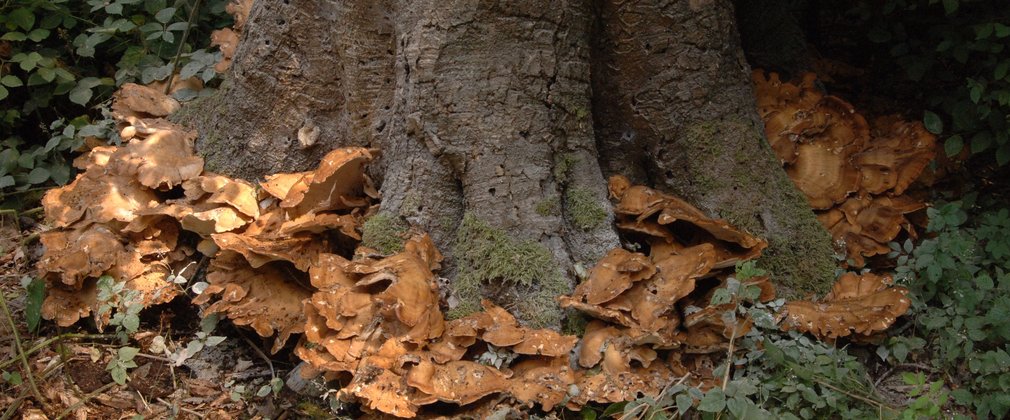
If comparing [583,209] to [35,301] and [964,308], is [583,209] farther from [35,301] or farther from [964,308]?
[35,301]

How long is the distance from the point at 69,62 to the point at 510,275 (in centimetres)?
508

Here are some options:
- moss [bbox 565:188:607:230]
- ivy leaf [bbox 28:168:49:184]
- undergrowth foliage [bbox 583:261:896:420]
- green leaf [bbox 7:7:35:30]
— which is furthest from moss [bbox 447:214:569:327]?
green leaf [bbox 7:7:35:30]

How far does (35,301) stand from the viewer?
468cm

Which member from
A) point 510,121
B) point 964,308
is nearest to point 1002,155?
point 964,308

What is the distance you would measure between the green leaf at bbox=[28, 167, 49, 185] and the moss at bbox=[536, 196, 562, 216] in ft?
13.7

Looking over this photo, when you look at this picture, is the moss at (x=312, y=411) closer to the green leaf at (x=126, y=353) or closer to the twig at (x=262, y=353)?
the twig at (x=262, y=353)

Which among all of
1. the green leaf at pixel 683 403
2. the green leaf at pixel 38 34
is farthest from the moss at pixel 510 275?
the green leaf at pixel 38 34

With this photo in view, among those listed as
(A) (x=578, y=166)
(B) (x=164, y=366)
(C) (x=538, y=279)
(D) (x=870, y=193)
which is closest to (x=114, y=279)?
(B) (x=164, y=366)

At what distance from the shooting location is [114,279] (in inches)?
186

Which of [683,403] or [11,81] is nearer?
[683,403]

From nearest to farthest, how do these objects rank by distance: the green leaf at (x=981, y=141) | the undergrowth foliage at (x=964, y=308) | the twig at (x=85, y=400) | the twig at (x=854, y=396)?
the twig at (x=854, y=396)
the undergrowth foliage at (x=964, y=308)
the twig at (x=85, y=400)
the green leaf at (x=981, y=141)

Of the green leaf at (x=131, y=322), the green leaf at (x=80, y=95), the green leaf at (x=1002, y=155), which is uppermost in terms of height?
the green leaf at (x=1002, y=155)

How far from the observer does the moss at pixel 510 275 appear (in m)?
4.34

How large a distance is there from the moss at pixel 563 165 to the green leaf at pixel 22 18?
490cm
